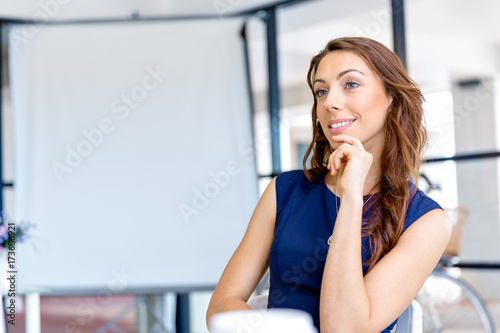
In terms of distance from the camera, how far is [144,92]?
13.0 feet

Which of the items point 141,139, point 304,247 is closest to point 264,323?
point 304,247

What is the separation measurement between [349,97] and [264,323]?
932 millimetres

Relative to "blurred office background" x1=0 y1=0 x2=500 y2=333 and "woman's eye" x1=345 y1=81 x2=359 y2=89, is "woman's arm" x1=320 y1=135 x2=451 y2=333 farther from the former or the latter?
"blurred office background" x1=0 y1=0 x2=500 y2=333

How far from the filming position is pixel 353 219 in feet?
4.14

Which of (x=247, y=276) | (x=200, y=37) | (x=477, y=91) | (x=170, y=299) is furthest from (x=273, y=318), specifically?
(x=170, y=299)

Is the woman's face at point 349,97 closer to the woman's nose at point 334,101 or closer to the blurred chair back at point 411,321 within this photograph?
the woman's nose at point 334,101

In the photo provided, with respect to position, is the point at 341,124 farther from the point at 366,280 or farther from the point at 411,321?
the point at 411,321

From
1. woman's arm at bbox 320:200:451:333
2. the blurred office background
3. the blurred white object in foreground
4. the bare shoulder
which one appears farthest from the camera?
the blurred office background

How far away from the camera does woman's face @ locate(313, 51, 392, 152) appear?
139 centimetres

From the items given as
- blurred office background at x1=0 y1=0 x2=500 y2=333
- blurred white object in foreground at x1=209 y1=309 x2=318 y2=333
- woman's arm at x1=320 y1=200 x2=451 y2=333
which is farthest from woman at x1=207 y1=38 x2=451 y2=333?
blurred office background at x1=0 y1=0 x2=500 y2=333

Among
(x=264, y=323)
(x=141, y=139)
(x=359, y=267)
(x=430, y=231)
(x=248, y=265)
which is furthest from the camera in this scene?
(x=141, y=139)

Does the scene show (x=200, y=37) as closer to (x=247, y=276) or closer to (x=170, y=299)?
(x=170, y=299)

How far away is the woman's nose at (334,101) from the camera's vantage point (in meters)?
1.38

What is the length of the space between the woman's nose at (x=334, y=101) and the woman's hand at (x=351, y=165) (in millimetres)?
77
